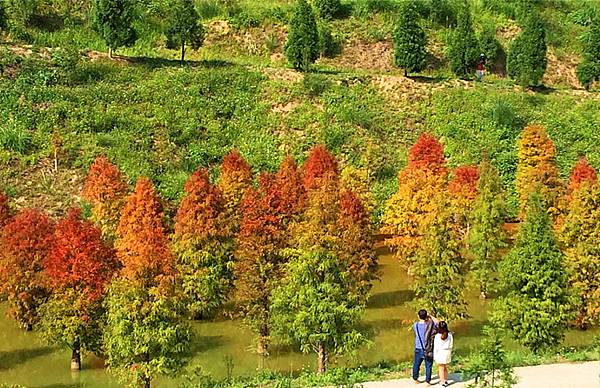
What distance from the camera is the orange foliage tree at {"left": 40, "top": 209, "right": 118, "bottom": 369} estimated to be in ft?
99.2

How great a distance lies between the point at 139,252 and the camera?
100 feet

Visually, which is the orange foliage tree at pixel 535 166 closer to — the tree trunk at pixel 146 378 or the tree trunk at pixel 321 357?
the tree trunk at pixel 321 357

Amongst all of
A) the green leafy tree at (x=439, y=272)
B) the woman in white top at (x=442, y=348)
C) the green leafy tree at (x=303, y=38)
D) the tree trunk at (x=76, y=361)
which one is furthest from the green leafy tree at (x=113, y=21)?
the woman in white top at (x=442, y=348)

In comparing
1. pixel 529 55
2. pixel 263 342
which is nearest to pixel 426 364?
pixel 263 342

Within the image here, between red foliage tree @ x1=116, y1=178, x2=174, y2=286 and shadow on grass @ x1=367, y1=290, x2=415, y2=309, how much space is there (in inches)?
471

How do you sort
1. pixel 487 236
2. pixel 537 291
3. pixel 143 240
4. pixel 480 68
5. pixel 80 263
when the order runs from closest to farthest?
1. pixel 537 291
2. pixel 80 263
3. pixel 143 240
4. pixel 487 236
5. pixel 480 68

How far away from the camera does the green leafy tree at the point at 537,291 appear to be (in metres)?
30.0

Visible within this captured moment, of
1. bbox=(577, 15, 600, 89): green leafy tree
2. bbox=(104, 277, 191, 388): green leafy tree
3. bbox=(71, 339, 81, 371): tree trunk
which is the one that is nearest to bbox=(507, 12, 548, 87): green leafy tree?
bbox=(577, 15, 600, 89): green leafy tree

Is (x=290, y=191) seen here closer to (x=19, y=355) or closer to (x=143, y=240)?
(x=143, y=240)

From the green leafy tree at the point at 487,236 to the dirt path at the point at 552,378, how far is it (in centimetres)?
1801

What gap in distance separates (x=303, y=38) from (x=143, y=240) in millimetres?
34648

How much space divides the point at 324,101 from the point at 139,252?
111 ft

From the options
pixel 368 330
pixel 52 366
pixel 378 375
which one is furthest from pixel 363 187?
pixel 378 375

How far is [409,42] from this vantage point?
6231 cm
